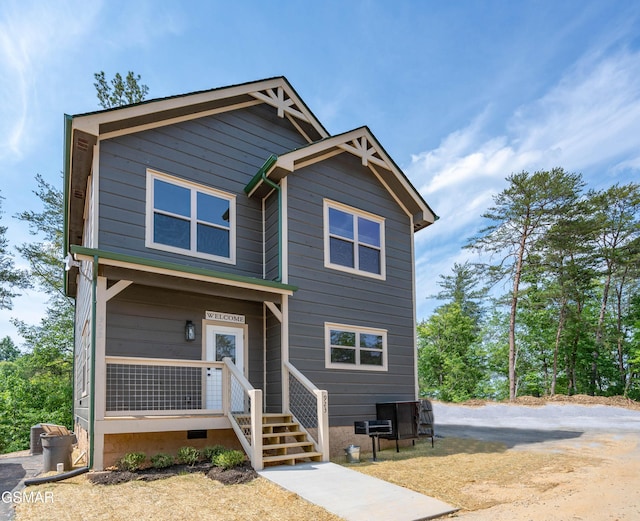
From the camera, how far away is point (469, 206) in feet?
95.0

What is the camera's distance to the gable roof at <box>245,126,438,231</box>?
9812mm

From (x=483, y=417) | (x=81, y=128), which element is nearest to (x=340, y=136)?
(x=81, y=128)

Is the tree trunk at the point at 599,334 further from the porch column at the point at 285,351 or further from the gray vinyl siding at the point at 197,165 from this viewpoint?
the porch column at the point at 285,351

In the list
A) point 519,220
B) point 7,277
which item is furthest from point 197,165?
point 519,220

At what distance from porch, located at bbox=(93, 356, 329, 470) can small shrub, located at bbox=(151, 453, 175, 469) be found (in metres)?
0.42

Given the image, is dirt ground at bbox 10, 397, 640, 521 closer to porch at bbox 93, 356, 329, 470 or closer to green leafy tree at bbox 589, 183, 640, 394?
porch at bbox 93, 356, 329, 470

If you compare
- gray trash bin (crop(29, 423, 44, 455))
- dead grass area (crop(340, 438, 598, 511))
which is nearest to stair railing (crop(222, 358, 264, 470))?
dead grass area (crop(340, 438, 598, 511))

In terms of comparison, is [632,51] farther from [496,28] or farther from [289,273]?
[289,273]

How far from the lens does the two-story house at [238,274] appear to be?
782 cm

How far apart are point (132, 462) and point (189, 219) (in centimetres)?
458

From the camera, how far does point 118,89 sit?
2164 centimetres

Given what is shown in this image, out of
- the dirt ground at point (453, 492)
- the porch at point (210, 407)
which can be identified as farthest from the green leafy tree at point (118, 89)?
the dirt ground at point (453, 492)

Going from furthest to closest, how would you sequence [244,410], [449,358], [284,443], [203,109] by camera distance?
1. [449,358]
2. [203,109]
3. [244,410]
4. [284,443]

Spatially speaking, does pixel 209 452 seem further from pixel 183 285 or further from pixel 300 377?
pixel 183 285
